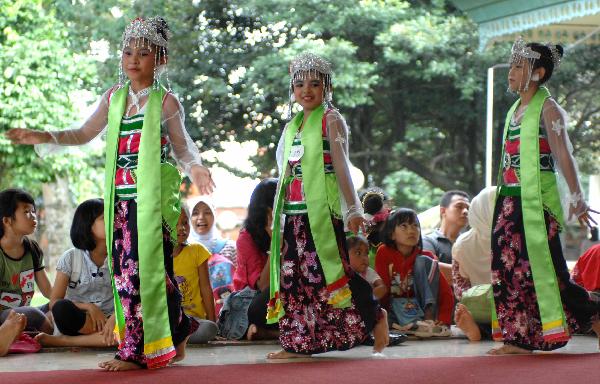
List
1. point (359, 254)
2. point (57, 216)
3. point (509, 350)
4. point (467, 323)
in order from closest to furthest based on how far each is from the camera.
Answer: point (509, 350) → point (467, 323) → point (359, 254) → point (57, 216)

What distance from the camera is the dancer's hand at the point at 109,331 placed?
4.50m

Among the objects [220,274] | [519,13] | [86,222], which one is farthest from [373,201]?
[519,13]

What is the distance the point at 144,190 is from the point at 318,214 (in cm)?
83

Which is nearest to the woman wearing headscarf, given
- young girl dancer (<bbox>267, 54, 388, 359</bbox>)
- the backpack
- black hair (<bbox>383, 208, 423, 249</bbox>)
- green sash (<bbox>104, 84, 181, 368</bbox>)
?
black hair (<bbox>383, 208, 423, 249</bbox>)

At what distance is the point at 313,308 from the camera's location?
14.6 ft

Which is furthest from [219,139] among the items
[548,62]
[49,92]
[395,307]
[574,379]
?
[574,379]

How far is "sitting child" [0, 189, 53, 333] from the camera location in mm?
4977

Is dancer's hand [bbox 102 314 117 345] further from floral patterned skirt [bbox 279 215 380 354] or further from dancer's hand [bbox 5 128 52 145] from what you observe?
dancer's hand [bbox 5 128 52 145]

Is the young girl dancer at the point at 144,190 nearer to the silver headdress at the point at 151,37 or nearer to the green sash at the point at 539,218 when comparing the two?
the silver headdress at the point at 151,37

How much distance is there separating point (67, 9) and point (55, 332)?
832cm

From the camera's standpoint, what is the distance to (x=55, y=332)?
5207 mm

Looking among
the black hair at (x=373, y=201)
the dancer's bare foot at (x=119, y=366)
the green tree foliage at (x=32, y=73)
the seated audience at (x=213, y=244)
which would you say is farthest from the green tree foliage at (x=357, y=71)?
the dancer's bare foot at (x=119, y=366)

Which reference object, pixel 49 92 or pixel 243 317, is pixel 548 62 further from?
pixel 49 92

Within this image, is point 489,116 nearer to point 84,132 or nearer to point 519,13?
point 519,13
